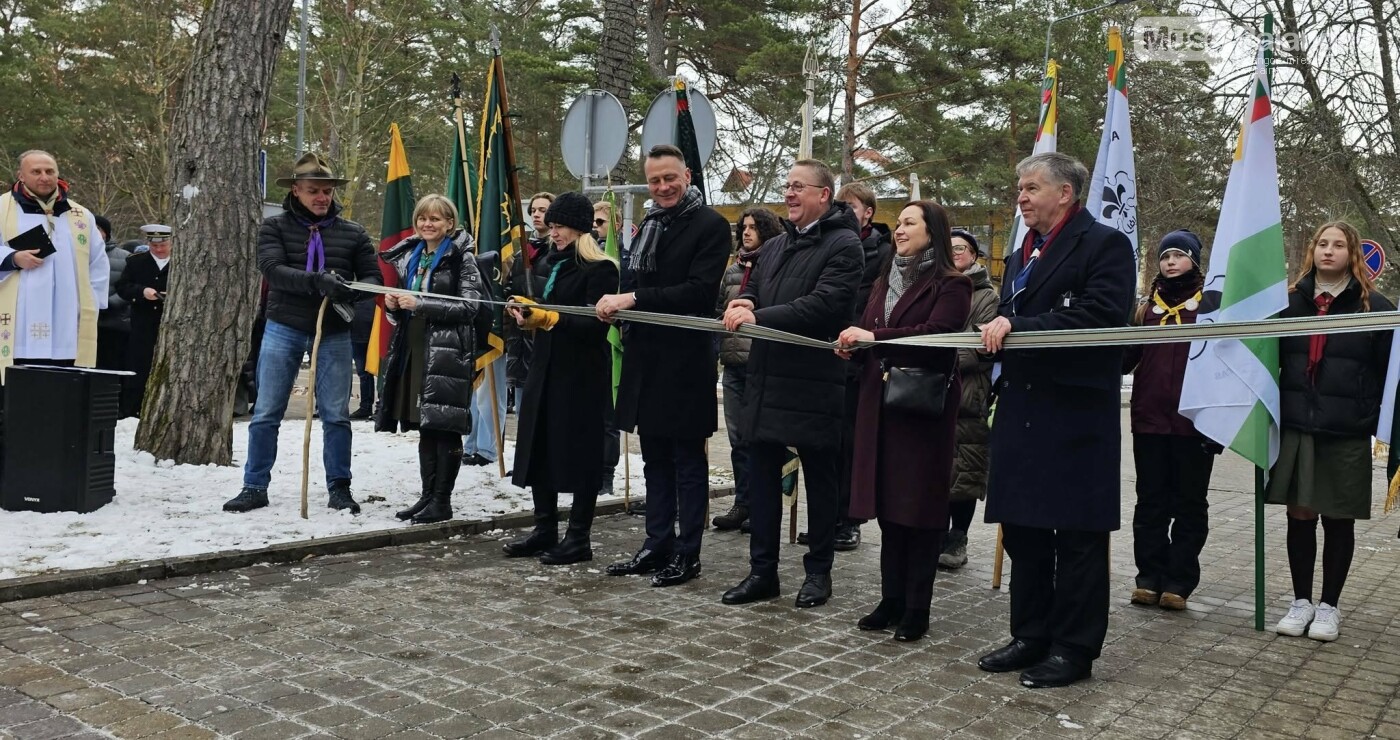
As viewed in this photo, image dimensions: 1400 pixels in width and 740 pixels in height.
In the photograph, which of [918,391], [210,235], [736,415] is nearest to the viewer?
[918,391]

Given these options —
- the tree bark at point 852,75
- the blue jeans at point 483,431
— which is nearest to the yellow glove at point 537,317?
the blue jeans at point 483,431

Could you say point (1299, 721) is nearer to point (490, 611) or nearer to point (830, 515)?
point (830, 515)

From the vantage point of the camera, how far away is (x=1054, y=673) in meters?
4.49

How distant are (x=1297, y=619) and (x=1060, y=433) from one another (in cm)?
197

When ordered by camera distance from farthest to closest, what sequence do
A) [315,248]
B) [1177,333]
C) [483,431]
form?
[483,431]
[315,248]
[1177,333]

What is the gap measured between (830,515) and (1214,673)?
1.87 meters

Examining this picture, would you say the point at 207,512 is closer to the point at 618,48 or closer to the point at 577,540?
the point at 577,540

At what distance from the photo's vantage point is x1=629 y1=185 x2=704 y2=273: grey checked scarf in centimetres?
611

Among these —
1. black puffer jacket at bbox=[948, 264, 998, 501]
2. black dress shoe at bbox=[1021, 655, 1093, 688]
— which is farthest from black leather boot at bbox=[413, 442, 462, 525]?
black dress shoe at bbox=[1021, 655, 1093, 688]

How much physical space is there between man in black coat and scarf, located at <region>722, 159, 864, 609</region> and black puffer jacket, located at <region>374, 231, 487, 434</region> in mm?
2111

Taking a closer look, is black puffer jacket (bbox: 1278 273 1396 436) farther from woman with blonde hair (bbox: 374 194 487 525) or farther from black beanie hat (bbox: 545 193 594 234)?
woman with blonde hair (bbox: 374 194 487 525)

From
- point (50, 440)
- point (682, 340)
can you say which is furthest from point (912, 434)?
point (50, 440)

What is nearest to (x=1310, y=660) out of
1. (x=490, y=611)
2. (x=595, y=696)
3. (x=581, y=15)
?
(x=595, y=696)

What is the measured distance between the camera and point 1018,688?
4.45 metres
